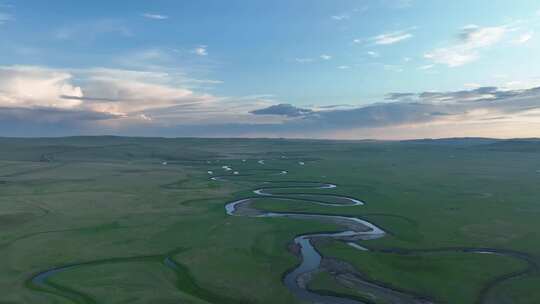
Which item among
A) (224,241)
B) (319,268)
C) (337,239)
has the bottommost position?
(319,268)

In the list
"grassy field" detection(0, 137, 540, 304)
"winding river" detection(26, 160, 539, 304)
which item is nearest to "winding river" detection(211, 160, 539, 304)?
"winding river" detection(26, 160, 539, 304)

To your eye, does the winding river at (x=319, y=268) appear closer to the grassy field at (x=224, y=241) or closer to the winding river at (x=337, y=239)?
A: the winding river at (x=337, y=239)

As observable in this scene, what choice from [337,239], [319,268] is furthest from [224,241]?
[319,268]

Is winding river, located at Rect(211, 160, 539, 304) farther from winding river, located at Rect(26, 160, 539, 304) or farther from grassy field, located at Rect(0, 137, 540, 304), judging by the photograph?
grassy field, located at Rect(0, 137, 540, 304)

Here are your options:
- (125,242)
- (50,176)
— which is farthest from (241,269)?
(50,176)

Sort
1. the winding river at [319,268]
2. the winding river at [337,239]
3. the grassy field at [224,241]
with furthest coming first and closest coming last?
the grassy field at [224,241] < the winding river at [337,239] < the winding river at [319,268]

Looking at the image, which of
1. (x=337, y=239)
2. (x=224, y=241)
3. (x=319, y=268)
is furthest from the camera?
(x=337, y=239)

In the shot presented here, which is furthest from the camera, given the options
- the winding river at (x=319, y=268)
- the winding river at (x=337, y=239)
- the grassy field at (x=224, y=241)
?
the grassy field at (x=224, y=241)

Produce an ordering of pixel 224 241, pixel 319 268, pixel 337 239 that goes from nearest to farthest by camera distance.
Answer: pixel 319 268 → pixel 224 241 → pixel 337 239

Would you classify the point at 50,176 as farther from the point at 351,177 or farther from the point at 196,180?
the point at 351,177

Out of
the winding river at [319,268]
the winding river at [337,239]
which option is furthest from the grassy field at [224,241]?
the winding river at [337,239]

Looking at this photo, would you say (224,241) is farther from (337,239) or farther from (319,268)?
(319,268)
